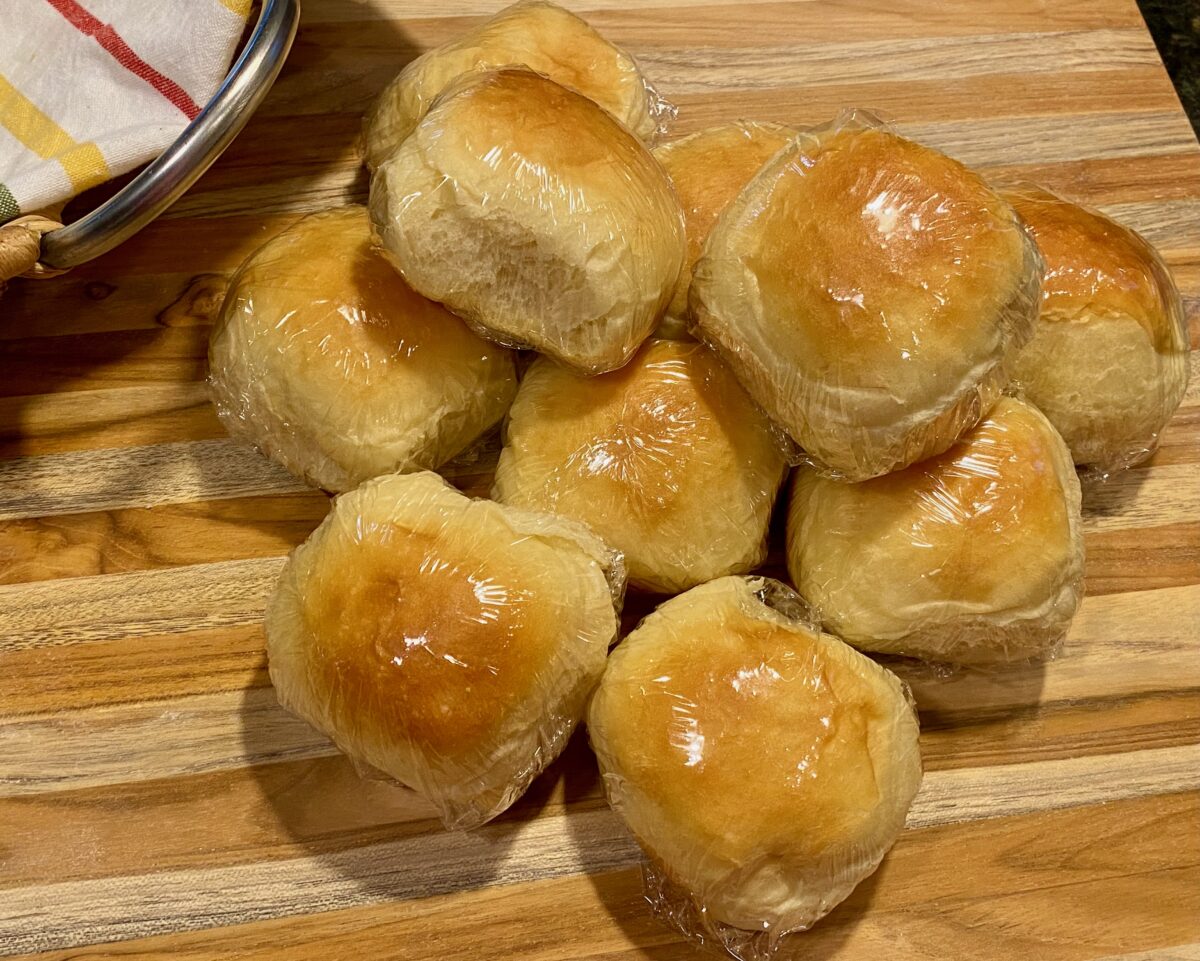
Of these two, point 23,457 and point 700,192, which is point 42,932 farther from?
point 700,192

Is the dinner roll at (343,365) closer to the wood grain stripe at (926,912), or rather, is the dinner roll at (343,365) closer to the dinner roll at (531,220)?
the dinner roll at (531,220)

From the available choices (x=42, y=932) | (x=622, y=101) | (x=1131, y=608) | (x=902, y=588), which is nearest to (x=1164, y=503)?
(x=1131, y=608)

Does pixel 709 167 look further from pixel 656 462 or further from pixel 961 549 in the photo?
pixel 961 549

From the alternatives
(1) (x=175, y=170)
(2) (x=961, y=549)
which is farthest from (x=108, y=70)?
(2) (x=961, y=549)

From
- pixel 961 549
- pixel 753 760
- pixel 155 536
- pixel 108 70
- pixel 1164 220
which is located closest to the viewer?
pixel 753 760

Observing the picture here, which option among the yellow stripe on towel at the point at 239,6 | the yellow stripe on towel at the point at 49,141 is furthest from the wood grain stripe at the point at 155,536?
the yellow stripe on towel at the point at 239,6
